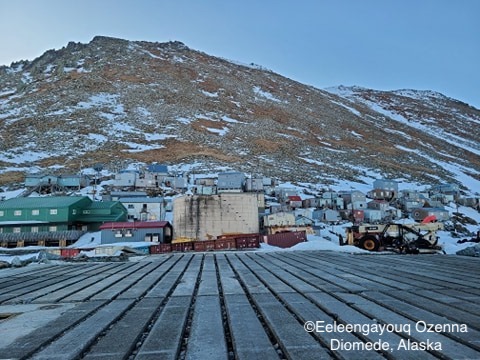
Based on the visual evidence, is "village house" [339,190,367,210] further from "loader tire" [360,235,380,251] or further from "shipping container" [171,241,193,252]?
"loader tire" [360,235,380,251]

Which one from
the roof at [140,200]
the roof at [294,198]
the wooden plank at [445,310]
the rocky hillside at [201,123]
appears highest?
the rocky hillside at [201,123]

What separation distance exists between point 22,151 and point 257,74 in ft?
318

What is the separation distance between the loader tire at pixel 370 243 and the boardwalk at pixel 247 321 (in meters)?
13.9

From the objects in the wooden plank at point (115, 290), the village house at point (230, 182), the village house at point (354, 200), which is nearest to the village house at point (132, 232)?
the village house at point (230, 182)

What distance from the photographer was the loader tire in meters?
18.0

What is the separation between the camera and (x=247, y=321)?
2855 mm

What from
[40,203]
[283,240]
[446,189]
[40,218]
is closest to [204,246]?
[283,240]

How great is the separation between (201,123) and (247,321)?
87038 millimetres

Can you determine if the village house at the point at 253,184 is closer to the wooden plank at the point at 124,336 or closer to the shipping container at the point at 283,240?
the shipping container at the point at 283,240

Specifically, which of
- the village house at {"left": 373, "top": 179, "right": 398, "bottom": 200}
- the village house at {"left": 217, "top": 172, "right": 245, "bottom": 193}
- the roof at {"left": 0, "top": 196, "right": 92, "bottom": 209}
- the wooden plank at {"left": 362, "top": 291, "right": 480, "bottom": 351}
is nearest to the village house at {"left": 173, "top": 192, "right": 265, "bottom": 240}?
the roof at {"left": 0, "top": 196, "right": 92, "bottom": 209}

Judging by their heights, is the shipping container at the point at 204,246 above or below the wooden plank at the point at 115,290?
below

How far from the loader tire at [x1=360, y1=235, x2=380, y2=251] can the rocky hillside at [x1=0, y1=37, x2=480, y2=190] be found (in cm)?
4849

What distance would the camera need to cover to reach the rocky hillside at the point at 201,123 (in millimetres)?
71500

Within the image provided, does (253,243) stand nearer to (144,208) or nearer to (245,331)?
(245,331)
